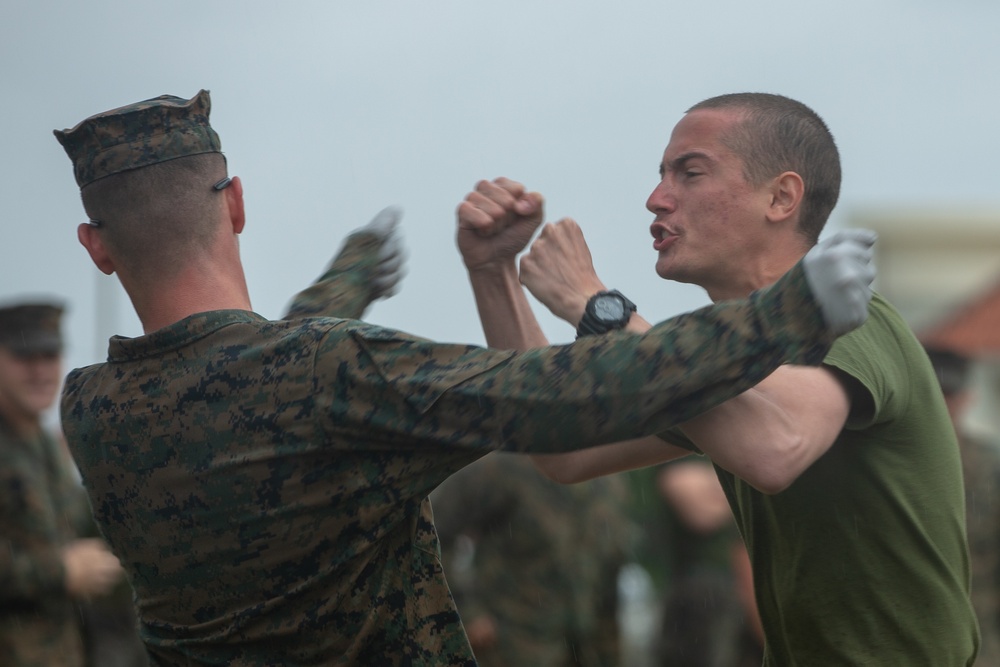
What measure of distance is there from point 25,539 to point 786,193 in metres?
4.45

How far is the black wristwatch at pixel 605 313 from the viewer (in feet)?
9.72

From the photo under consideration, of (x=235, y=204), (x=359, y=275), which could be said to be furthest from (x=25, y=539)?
(x=235, y=204)

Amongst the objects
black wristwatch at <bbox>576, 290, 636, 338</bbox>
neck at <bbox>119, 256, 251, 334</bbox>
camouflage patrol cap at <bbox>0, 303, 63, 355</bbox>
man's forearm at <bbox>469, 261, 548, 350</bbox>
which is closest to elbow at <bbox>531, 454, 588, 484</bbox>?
man's forearm at <bbox>469, 261, 548, 350</bbox>

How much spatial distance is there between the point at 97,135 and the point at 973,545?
19.9 feet

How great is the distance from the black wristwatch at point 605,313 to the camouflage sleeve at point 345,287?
2.55ft

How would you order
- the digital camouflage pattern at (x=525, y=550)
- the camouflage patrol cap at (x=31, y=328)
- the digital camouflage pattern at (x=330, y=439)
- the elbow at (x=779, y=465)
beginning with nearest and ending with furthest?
the digital camouflage pattern at (x=330, y=439) → the elbow at (x=779, y=465) → the camouflage patrol cap at (x=31, y=328) → the digital camouflage pattern at (x=525, y=550)

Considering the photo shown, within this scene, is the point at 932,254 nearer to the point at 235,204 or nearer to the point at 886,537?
the point at 886,537

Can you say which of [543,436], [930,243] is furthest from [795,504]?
[930,243]

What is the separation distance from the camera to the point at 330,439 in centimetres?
284

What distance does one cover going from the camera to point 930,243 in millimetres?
38594

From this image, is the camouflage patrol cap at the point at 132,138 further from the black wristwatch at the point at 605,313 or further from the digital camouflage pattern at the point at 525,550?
the digital camouflage pattern at the point at 525,550

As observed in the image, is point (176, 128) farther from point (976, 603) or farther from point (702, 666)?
point (702, 666)

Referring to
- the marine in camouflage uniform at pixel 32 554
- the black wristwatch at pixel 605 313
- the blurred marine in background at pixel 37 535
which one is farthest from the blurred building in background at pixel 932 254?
the black wristwatch at pixel 605 313

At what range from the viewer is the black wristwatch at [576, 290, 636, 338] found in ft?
9.72
